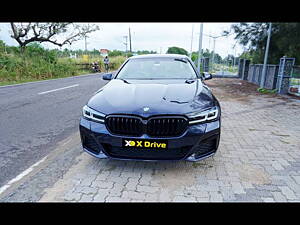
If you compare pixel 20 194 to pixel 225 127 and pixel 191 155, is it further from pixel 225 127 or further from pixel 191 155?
pixel 225 127

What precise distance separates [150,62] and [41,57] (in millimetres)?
19586

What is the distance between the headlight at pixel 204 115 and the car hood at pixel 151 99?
0.06m

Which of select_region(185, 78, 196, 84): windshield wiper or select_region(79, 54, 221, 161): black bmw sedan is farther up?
select_region(185, 78, 196, 84): windshield wiper

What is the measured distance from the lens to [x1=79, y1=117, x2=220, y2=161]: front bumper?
2469 millimetres

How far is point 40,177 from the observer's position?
2.74 meters

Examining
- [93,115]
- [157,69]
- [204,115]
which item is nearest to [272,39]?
[157,69]

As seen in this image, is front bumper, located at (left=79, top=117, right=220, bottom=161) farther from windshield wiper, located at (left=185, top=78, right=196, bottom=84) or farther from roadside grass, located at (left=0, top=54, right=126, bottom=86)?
roadside grass, located at (left=0, top=54, right=126, bottom=86)

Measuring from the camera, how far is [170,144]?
243 cm

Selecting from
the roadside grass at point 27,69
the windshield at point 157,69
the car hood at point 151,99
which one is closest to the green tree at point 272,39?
the windshield at point 157,69

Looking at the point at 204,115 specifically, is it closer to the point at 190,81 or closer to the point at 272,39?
the point at 190,81

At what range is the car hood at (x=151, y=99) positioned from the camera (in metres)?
2.51

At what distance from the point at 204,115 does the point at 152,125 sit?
668 millimetres

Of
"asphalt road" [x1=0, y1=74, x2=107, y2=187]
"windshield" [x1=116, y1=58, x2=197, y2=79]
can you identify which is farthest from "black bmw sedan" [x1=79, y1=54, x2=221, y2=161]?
"asphalt road" [x1=0, y1=74, x2=107, y2=187]
